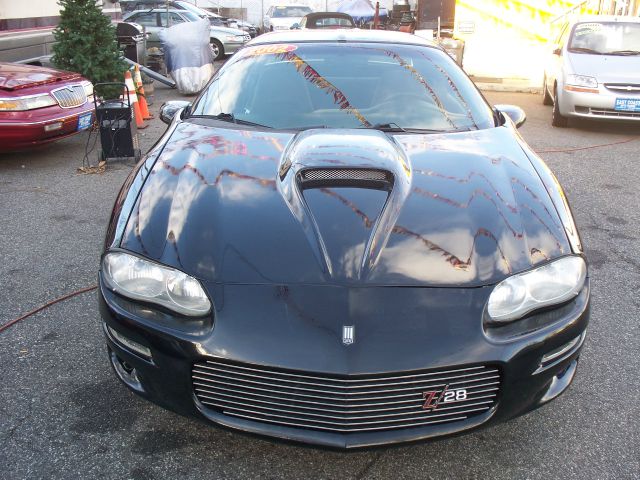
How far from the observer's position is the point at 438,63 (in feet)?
12.2

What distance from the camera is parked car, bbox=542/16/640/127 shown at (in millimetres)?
7891

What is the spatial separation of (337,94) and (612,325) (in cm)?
191

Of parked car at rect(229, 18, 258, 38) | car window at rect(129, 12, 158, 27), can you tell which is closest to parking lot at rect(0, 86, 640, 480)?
car window at rect(129, 12, 158, 27)

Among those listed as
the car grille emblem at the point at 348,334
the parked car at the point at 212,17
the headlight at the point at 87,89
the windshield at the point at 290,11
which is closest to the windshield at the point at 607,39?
the headlight at the point at 87,89

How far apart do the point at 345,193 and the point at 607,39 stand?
8047mm

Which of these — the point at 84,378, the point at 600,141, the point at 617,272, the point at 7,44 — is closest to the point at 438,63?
the point at 617,272

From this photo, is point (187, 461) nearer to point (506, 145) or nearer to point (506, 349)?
point (506, 349)

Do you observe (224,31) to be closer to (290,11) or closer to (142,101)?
(290,11)

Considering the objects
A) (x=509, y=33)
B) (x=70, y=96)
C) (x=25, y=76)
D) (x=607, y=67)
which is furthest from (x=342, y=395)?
(x=509, y=33)

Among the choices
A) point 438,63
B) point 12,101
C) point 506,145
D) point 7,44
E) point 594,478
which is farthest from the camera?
point 7,44

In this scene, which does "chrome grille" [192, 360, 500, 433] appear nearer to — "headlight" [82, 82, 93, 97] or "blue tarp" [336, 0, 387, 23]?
"headlight" [82, 82, 93, 97]

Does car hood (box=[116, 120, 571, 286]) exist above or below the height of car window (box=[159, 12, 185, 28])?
below

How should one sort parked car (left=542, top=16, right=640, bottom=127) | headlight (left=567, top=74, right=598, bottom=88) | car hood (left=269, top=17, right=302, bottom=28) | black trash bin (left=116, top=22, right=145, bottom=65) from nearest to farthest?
parked car (left=542, top=16, right=640, bottom=127), headlight (left=567, top=74, right=598, bottom=88), black trash bin (left=116, top=22, right=145, bottom=65), car hood (left=269, top=17, right=302, bottom=28)

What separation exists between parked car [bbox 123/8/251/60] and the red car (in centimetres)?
952
